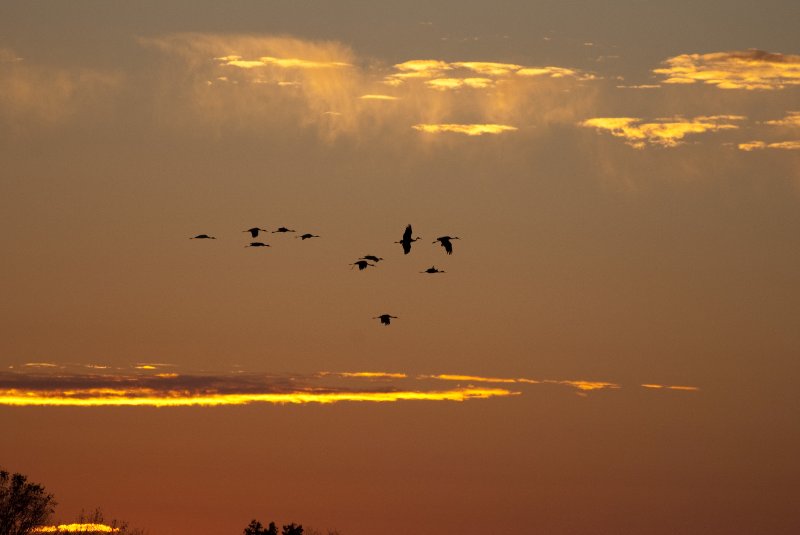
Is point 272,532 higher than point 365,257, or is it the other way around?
point 365,257

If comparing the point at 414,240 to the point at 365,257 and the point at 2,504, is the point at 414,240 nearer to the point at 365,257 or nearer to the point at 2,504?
the point at 365,257

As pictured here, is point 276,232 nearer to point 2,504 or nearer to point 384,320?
point 384,320

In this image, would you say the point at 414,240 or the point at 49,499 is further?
Answer: the point at 49,499

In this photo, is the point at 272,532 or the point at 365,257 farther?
the point at 272,532

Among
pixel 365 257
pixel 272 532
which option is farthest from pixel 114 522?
pixel 365 257

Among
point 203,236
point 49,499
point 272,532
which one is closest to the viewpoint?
point 203,236

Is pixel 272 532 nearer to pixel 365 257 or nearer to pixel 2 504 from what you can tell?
pixel 2 504

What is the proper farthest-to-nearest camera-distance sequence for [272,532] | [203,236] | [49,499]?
[272,532], [49,499], [203,236]

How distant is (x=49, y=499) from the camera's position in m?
150

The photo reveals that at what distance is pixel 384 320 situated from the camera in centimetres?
11788

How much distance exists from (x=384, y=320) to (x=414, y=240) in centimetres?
571

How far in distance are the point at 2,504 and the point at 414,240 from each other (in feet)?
172

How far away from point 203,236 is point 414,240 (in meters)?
13.6

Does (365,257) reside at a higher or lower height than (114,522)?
higher
